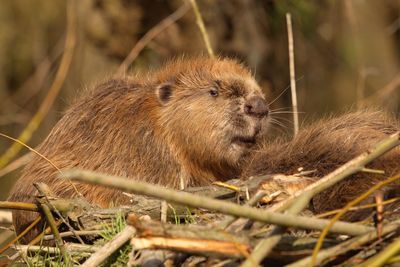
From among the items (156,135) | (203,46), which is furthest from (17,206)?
(203,46)

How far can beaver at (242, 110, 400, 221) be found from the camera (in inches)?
111

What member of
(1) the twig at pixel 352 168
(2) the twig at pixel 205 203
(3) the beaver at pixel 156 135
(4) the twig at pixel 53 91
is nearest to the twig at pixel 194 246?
(2) the twig at pixel 205 203

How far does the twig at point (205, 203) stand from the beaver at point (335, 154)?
1.39 ft

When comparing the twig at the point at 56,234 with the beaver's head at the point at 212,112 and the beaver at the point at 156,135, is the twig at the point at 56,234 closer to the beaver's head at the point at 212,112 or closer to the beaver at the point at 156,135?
the beaver at the point at 156,135

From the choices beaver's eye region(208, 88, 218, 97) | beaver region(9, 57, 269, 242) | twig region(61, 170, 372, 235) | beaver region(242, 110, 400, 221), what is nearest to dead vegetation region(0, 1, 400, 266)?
twig region(61, 170, 372, 235)

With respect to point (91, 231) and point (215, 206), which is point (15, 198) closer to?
point (91, 231)

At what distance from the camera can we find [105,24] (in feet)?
22.4

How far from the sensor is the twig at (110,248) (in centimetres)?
262

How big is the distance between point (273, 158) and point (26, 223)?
1.16 meters

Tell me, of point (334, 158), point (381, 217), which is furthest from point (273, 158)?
point (381, 217)

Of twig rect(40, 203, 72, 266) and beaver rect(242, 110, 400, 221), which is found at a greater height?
beaver rect(242, 110, 400, 221)

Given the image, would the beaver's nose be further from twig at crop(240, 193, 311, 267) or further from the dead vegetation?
twig at crop(240, 193, 311, 267)

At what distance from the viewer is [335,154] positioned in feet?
9.96

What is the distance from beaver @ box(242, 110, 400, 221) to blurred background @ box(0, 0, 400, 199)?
207cm
